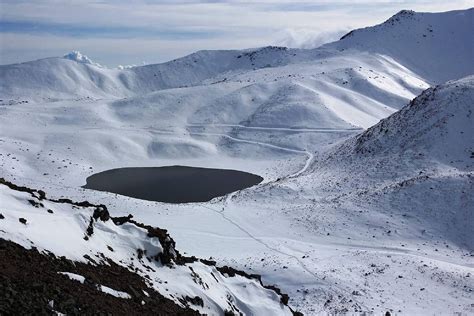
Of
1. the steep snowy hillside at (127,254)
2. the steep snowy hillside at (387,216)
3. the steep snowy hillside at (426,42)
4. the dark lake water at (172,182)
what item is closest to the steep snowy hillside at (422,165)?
the steep snowy hillside at (387,216)

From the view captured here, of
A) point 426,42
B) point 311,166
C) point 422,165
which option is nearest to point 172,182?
point 311,166

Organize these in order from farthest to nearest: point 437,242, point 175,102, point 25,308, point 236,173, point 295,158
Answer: point 175,102 → point 295,158 → point 236,173 → point 437,242 → point 25,308

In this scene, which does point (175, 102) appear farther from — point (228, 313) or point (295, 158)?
point (228, 313)

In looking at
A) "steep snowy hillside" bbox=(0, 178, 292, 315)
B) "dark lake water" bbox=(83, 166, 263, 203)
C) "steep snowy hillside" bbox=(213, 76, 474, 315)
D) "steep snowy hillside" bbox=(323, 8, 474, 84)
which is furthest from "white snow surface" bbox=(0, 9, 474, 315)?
"steep snowy hillside" bbox=(323, 8, 474, 84)

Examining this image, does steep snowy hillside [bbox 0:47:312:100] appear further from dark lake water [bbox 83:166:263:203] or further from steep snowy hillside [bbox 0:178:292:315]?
steep snowy hillside [bbox 0:178:292:315]

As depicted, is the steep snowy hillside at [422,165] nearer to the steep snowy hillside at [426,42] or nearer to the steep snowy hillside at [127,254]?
the steep snowy hillside at [127,254]

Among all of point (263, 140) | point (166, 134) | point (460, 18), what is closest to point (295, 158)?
point (263, 140)
